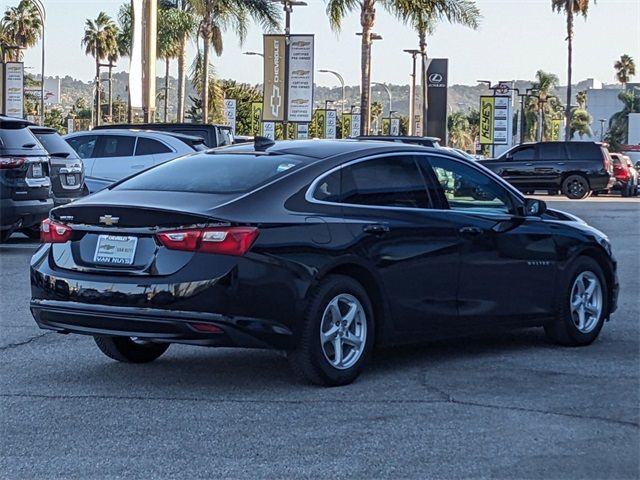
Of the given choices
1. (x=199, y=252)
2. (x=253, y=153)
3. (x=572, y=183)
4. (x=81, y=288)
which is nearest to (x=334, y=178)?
(x=253, y=153)

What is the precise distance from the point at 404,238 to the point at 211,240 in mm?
1419

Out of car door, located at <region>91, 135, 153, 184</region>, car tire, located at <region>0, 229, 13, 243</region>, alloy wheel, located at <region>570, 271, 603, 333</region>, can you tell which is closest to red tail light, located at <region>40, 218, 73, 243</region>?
alloy wheel, located at <region>570, 271, 603, 333</region>

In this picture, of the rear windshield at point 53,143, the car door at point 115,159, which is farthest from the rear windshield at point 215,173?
the car door at point 115,159

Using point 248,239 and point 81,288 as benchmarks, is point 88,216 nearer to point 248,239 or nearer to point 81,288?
point 81,288

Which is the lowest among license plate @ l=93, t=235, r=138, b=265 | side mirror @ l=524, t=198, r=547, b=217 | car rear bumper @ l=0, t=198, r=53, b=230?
car rear bumper @ l=0, t=198, r=53, b=230

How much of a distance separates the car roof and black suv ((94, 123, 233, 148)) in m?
15.3

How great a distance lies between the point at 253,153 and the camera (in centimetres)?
815

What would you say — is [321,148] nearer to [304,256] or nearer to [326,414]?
[304,256]

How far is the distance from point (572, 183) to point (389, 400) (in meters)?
36.1

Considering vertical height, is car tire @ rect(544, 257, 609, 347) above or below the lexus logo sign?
below

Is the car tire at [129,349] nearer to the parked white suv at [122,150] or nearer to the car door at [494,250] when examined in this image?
the car door at [494,250]

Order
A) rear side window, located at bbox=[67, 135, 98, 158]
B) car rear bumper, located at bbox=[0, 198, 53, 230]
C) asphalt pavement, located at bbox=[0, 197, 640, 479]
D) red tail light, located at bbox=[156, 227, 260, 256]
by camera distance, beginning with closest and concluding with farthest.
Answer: asphalt pavement, located at bbox=[0, 197, 640, 479]
red tail light, located at bbox=[156, 227, 260, 256]
car rear bumper, located at bbox=[0, 198, 53, 230]
rear side window, located at bbox=[67, 135, 98, 158]

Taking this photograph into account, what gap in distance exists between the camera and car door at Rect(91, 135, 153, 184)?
22438 mm

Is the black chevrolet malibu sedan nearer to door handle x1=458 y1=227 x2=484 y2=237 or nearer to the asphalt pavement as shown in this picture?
door handle x1=458 y1=227 x2=484 y2=237
